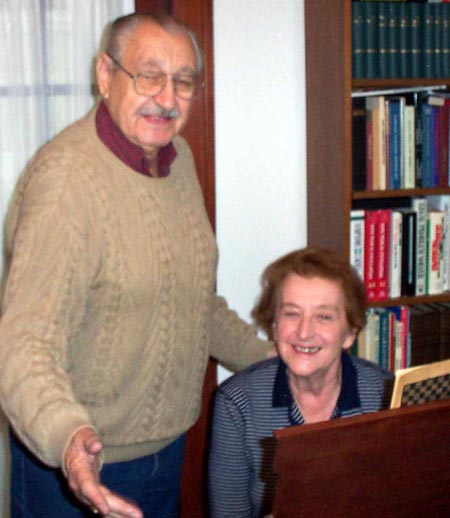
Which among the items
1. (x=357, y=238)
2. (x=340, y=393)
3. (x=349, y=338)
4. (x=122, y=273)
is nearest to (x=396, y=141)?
(x=357, y=238)

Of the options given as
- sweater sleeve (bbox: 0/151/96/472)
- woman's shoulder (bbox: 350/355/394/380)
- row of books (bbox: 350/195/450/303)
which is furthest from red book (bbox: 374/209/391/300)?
sweater sleeve (bbox: 0/151/96/472)

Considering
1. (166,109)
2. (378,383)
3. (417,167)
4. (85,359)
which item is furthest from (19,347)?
(417,167)

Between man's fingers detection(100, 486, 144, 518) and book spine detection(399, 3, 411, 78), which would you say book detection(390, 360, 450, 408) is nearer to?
man's fingers detection(100, 486, 144, 518)

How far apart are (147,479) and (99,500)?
73 centimetres

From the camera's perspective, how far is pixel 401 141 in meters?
2.52

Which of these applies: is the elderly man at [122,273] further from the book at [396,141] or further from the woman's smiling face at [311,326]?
the book at [396,141]

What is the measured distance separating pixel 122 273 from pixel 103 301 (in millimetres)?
60

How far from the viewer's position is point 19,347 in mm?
1264

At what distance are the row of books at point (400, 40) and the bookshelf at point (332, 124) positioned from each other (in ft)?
0.13

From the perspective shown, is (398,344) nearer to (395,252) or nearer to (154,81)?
(395,252)

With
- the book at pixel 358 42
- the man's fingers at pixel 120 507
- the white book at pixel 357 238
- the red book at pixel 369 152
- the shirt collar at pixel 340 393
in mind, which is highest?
the book at pixel 358 42

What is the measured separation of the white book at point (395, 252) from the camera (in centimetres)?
256

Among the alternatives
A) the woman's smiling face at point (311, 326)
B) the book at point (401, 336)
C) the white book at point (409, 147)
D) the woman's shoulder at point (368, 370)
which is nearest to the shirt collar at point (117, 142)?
the woman's smiling face at point (311, 326)

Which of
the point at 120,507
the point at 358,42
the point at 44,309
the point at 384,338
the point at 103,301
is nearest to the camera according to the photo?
the point at 120,507
